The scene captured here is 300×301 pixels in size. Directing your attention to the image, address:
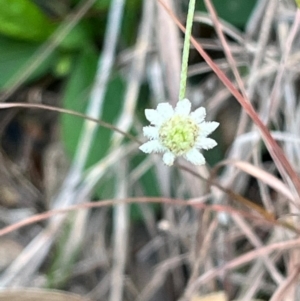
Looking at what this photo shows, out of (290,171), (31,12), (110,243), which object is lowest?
(290,171)

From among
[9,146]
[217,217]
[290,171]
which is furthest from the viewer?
[9,146]

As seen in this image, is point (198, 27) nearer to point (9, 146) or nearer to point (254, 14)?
point (254, 14)

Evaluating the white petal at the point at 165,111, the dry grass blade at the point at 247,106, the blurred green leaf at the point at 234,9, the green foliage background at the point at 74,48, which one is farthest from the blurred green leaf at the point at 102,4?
the white petal at the point at 165,111

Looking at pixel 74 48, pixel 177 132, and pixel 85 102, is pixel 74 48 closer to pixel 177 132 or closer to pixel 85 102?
pixel 85 102

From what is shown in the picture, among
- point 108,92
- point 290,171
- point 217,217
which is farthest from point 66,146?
point 290,171

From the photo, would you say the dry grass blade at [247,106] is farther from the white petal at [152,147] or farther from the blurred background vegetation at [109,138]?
the blurred background vegetation at [109,138]

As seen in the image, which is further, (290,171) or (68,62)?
(68,62)

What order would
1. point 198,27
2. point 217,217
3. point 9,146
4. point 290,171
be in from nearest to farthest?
point 290,171, point 217,217, point 198,27, point 9,146
